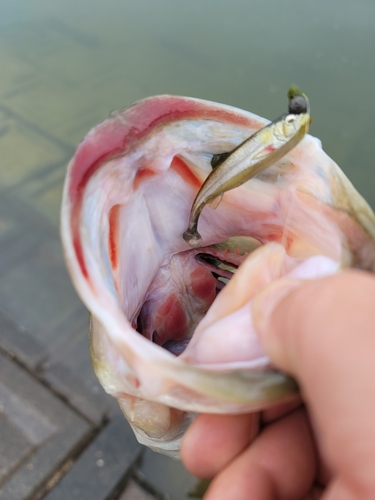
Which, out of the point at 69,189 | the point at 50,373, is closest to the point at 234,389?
the point at 69,189

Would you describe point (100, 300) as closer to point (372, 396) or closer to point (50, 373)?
point (372, 396)

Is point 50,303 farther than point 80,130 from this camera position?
No

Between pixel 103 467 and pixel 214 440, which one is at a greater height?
pixel 214 440

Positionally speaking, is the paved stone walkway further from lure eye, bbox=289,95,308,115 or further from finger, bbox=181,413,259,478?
lure eye, bbox=289,95,308,115

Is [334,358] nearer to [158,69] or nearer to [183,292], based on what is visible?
[183,292]

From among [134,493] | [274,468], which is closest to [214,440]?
[274,468]
